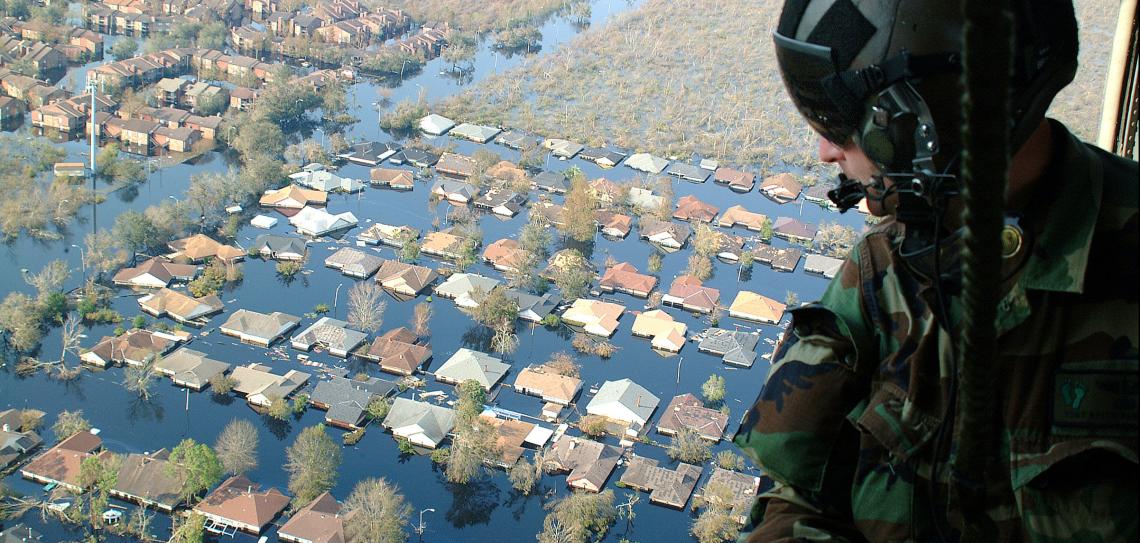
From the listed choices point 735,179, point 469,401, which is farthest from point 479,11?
point 469,401

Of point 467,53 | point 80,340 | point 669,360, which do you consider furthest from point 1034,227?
point 467,53

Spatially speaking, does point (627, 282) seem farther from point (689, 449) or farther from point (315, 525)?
point (315, 525)

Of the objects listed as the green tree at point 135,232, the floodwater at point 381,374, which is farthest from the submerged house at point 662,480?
the green tree at point 135,232

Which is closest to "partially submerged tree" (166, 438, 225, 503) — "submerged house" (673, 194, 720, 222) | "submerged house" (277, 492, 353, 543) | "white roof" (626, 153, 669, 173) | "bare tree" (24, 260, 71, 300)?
"submerged house" (277, 492, 353, 543)

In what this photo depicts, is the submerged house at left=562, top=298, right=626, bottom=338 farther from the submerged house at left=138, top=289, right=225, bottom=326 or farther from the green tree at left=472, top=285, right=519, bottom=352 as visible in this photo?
the submerged house at left=138, top=289, right=225, bottom=326

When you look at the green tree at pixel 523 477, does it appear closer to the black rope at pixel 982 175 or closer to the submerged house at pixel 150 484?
the submerged house at pixel 150 484

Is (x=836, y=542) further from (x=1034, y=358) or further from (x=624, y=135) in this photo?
(x=624, y=135)
